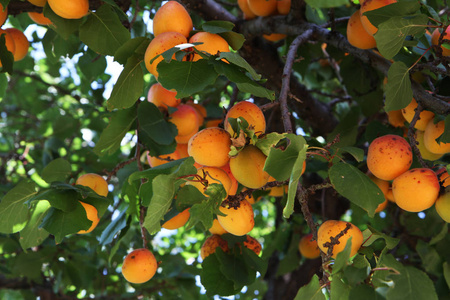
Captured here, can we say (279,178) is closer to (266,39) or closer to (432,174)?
(432,174)

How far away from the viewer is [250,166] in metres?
1.25

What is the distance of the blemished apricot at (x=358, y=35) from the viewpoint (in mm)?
1745

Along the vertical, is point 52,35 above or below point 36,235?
above

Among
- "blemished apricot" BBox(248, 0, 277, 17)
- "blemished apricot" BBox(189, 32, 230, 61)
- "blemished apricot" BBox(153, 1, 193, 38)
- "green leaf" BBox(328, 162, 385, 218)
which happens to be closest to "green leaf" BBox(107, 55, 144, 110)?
"blemished apricot" BBox(153, 1, 193, 38)

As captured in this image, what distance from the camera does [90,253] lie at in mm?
2906

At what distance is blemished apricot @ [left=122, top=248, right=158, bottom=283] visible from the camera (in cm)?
160

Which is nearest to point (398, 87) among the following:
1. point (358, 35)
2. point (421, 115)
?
point (421, 115)

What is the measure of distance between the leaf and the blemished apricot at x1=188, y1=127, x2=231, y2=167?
589 mm

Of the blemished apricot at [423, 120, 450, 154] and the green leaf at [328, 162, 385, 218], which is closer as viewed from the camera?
the green leaf at [328, 162, 385, 218]

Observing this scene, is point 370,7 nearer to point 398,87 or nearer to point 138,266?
point 398,87

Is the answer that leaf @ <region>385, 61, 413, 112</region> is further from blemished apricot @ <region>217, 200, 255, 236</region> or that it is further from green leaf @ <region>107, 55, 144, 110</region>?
green leaf @ <region>107, 55, 144, 110</region>

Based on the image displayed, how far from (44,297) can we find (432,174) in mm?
2784

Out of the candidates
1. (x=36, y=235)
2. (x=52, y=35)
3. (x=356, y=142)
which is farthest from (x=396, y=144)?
(x=52, y=35)

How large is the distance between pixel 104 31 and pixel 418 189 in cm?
120
